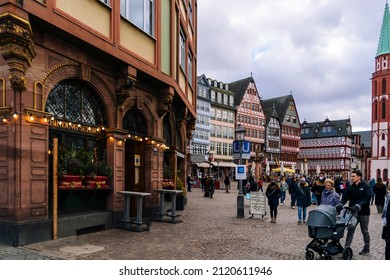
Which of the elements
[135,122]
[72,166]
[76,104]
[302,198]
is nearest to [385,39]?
[302,198]

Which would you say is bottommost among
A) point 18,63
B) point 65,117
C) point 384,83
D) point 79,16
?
point 65,117

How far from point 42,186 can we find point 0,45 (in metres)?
3.12

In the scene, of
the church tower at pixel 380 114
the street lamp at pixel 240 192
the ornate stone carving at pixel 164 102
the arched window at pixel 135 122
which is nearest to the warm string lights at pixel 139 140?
the arched window at pixel 135 122

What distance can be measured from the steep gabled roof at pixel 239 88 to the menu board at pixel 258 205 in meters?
55.4

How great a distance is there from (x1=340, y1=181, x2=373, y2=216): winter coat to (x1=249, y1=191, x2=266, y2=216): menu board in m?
6.12

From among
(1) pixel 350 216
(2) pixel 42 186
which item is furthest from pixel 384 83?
(2) pixel 42 186

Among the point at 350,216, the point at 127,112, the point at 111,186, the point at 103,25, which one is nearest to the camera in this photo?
the point at 350,216

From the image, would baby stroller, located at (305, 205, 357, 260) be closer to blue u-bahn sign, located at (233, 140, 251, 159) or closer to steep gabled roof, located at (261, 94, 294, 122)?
blue u-bahn sign, located at (233, 140, 251, 159)

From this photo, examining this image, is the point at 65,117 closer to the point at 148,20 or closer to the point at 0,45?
the point at 0,45

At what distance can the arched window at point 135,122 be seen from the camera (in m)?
12.3

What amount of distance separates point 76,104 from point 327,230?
691cm

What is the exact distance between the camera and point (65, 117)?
9461 mm

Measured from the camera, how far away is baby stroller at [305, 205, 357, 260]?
7277mm

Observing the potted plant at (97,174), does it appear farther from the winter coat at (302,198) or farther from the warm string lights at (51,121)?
the winter coat at (302,198)
